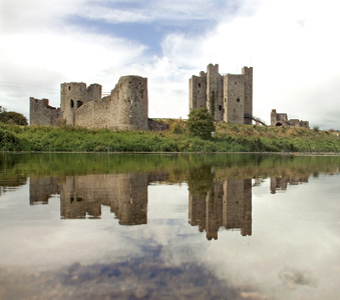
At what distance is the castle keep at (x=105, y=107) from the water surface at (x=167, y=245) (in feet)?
90.0

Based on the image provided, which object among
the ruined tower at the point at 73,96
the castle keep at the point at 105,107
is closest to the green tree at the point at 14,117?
the castle keep at the point at 105,107

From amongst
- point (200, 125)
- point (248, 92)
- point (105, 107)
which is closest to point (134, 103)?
point (105, 107)

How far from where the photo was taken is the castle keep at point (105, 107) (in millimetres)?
34375

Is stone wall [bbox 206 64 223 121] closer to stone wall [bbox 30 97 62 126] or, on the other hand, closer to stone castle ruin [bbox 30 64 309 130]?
stone castle ruin [bbox 30 64 309 130]

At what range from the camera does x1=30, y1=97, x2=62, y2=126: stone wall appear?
42562 millimetres

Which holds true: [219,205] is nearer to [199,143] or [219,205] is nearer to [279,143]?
[199,143]

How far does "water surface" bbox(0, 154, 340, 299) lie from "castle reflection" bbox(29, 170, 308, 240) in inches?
1.2

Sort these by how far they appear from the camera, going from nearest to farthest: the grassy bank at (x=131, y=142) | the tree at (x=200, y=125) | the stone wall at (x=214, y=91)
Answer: the grassy bank at (x=131, y=142)
the tree at (x=200, y=125)
the stone wall at (x=214, y=91)

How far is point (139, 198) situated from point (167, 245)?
112 inches

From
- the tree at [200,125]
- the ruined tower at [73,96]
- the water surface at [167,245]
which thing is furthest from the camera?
the ruined tower at [73,96]

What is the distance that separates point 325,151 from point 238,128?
9.79m

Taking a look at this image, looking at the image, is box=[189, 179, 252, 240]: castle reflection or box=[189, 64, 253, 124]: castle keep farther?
box=[189, 64, 253, 124]: castle keep

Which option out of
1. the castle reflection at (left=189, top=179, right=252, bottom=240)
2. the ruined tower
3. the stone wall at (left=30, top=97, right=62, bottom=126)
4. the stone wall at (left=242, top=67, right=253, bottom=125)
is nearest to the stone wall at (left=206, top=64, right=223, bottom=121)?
the stone wall at (left=242, top=67, right=253, bottom=125)

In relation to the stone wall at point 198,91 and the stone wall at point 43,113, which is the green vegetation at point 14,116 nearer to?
the stone wall at point 43,113
